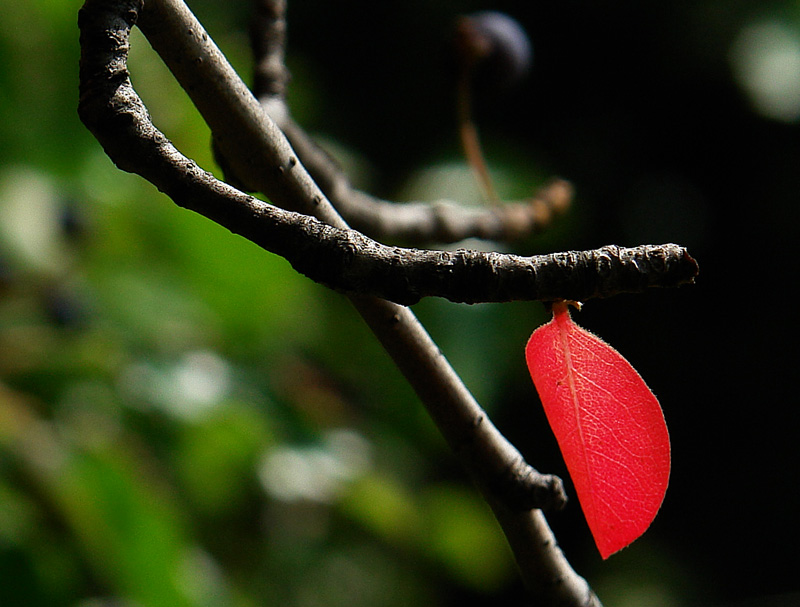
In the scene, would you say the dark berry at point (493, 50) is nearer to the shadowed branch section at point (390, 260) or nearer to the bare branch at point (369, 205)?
the bare branch at point (369, 205)

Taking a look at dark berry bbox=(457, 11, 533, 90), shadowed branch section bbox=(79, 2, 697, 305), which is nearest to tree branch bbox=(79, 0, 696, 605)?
shadowed branch section bbox=(79, 2, 697, 305)

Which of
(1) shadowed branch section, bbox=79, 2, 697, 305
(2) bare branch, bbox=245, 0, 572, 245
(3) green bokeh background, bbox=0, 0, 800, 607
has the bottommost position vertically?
(3) green bokeh background, bbox=0, 0, 800, 607

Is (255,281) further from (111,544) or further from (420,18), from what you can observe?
(420,18)

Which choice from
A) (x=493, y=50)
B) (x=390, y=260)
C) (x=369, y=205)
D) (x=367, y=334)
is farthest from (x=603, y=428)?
(x=367, y=334)

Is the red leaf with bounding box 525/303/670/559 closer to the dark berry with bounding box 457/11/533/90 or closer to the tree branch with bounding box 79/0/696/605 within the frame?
the tree branch with bounding box 79/0/696/605

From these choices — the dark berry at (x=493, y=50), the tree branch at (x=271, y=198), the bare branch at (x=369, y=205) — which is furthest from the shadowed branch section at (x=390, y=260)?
the dark berry at (x=493, y=50)

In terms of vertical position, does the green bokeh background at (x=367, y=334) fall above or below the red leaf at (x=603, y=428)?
below
